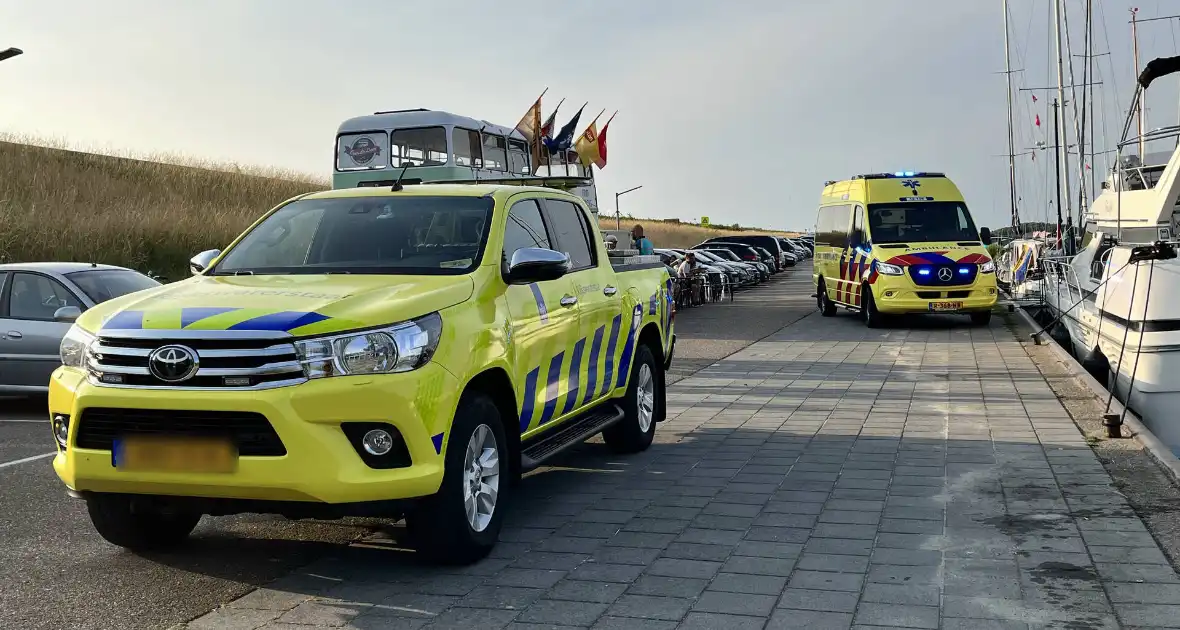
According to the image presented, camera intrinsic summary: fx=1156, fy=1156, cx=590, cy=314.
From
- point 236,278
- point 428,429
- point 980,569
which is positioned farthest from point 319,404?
point 980,569

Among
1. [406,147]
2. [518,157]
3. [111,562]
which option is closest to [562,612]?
[111,562]

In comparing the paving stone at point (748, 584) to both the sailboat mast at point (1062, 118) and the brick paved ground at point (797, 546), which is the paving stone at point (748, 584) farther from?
the sailboat mast at point (1062, 118)

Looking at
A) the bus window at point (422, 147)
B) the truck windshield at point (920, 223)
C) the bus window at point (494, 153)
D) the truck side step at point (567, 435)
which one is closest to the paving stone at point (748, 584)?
the truck side step at point (567, 435)

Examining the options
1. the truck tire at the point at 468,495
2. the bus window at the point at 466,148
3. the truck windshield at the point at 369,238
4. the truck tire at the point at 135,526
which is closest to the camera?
the truck tire at the point at 468,495

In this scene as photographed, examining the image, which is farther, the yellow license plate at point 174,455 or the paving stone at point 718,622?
the yellow license plate at point 174,455

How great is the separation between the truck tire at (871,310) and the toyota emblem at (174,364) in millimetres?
17782

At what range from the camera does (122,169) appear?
139 ft

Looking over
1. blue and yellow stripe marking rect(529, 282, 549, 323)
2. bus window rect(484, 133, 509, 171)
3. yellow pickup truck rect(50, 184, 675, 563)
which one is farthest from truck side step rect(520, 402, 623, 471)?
bus window rect(484, 133, 509, 171)

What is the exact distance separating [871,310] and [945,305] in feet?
4.68

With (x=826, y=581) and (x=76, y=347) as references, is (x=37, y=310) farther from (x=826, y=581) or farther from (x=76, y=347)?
(x=826, y=581)

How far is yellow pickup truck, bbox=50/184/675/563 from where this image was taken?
4.85 metres

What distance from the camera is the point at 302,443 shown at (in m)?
4.83

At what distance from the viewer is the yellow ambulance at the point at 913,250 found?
818 inches

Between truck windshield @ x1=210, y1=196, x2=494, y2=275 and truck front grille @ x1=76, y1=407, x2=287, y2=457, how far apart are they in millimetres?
1333
